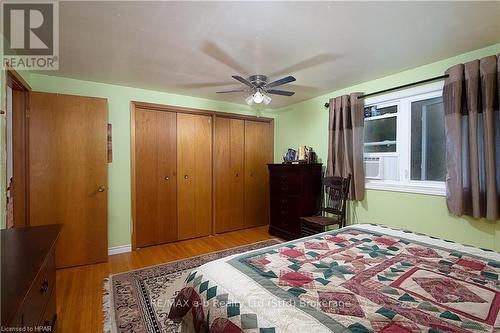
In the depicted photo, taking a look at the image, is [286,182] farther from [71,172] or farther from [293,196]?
[71,172]

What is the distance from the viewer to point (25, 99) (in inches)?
99.7

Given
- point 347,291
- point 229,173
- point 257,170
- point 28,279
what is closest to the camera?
point 28,279

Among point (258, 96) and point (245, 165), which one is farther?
point (245, 165)

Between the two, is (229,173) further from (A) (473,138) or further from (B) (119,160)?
(A) (473,138)

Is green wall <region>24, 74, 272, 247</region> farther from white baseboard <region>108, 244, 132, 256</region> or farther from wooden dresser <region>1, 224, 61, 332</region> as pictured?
wooden dresser <region>1, 224, 61, 332</region>

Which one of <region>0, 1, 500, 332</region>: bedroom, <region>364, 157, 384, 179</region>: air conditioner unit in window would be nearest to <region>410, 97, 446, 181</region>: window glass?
<region>0, 1, 500, 332</region>: bedroom

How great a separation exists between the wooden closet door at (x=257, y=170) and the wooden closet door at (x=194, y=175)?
777mm

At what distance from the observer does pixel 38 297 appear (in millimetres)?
1150

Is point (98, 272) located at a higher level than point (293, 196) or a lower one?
lower

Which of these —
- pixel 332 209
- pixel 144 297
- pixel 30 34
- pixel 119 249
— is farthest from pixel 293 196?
pixel 30 34

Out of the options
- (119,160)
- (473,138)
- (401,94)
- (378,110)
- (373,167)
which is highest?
(401,94)

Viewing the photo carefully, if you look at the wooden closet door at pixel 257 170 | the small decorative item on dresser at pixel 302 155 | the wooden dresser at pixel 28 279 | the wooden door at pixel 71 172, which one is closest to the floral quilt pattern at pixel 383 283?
the wooden dresser at pixel 28 279

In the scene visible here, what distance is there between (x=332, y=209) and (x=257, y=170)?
5.45ft

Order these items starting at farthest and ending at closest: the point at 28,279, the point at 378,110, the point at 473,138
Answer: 1. the point at 378,110
2. the point at 473,138
3. the point at 28,279
